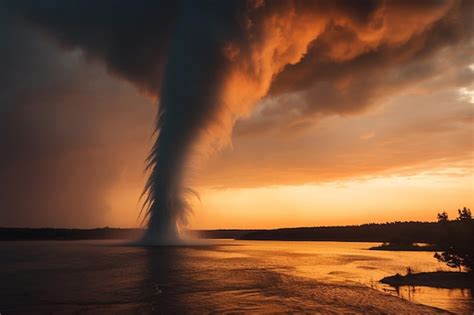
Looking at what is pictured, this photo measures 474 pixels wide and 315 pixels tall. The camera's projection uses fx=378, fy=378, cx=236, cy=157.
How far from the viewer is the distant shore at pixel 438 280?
108 ft

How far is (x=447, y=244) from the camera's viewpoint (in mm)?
38438

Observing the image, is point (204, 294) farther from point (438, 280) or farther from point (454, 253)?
point (454, 253)

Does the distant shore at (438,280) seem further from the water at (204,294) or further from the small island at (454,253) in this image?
the water at (204,294)

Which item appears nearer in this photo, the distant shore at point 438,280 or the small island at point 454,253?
the distant shore at point 438,280

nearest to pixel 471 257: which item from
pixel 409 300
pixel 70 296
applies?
pixel 409 300

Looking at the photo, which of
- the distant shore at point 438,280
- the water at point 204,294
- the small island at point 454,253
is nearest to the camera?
the water at point 204,294

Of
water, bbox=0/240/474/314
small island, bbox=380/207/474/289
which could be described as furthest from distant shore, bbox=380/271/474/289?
water, bbox=0/240/474/314

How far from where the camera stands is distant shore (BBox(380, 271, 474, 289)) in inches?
1292

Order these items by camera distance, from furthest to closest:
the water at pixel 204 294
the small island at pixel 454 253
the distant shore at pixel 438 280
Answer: the small island at pixel 454 253
the distant shore at pixel 438 280
the water at pixel 204 294

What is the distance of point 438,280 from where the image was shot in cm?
3500

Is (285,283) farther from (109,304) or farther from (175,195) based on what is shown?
(175,195)

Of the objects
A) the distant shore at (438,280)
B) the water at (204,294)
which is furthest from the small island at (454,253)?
the water at (204,294)

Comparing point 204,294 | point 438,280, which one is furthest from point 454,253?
point 204,294

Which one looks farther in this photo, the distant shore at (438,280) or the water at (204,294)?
the distant shore at (438,280)
